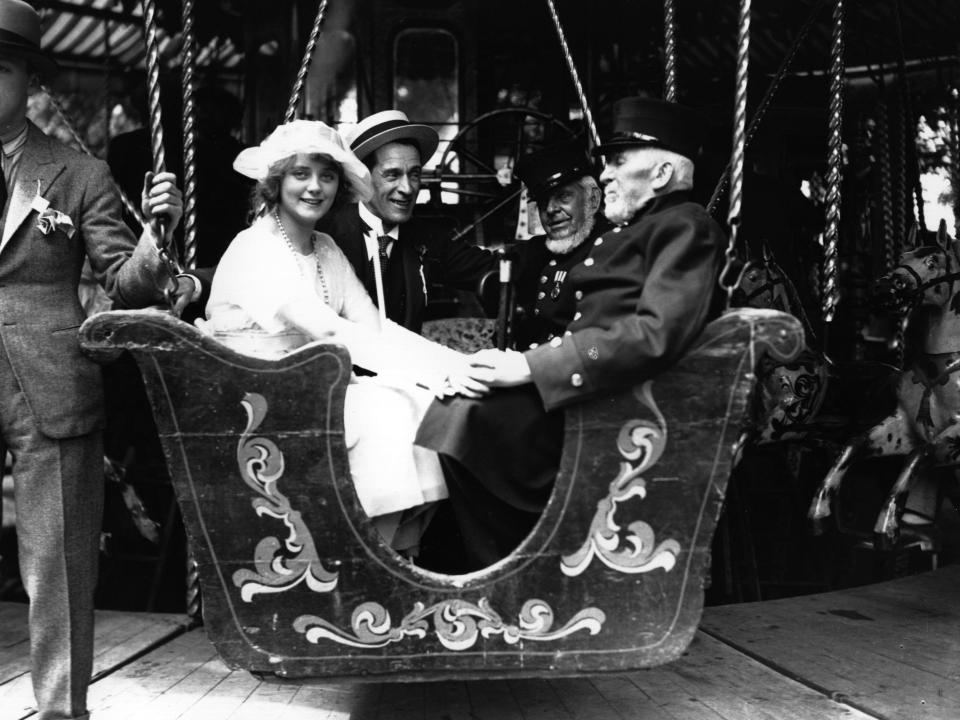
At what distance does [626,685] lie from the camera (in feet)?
11.4

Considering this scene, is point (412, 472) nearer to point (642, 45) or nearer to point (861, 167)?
point (642, 45)

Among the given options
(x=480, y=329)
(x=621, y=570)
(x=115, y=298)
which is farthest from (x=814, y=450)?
(x=115, y=298)

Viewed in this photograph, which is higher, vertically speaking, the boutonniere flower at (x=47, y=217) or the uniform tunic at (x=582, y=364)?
the boutonniere flower at (x=47, y=217)

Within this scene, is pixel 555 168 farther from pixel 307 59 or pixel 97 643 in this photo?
pixel 97 643

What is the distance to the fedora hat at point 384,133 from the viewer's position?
370 cm

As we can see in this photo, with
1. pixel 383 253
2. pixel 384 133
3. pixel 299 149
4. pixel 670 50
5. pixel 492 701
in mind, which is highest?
pixel 670 50

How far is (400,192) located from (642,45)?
499cm

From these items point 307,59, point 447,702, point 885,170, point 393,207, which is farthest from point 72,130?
point 885,170

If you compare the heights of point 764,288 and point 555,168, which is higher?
point 555,168

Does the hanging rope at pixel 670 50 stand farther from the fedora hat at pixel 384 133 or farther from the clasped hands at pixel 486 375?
the clasped hands at pixel 486 375

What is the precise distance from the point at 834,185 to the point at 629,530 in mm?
2125

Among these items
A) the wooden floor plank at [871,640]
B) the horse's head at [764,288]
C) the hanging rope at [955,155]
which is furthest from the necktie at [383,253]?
the hanging rope at [955,155]

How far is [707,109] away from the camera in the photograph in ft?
24.1

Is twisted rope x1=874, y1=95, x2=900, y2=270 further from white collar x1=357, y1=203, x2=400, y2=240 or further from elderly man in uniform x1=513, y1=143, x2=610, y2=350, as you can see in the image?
white collar x1=357, y1=203, x2=400, y2=240
